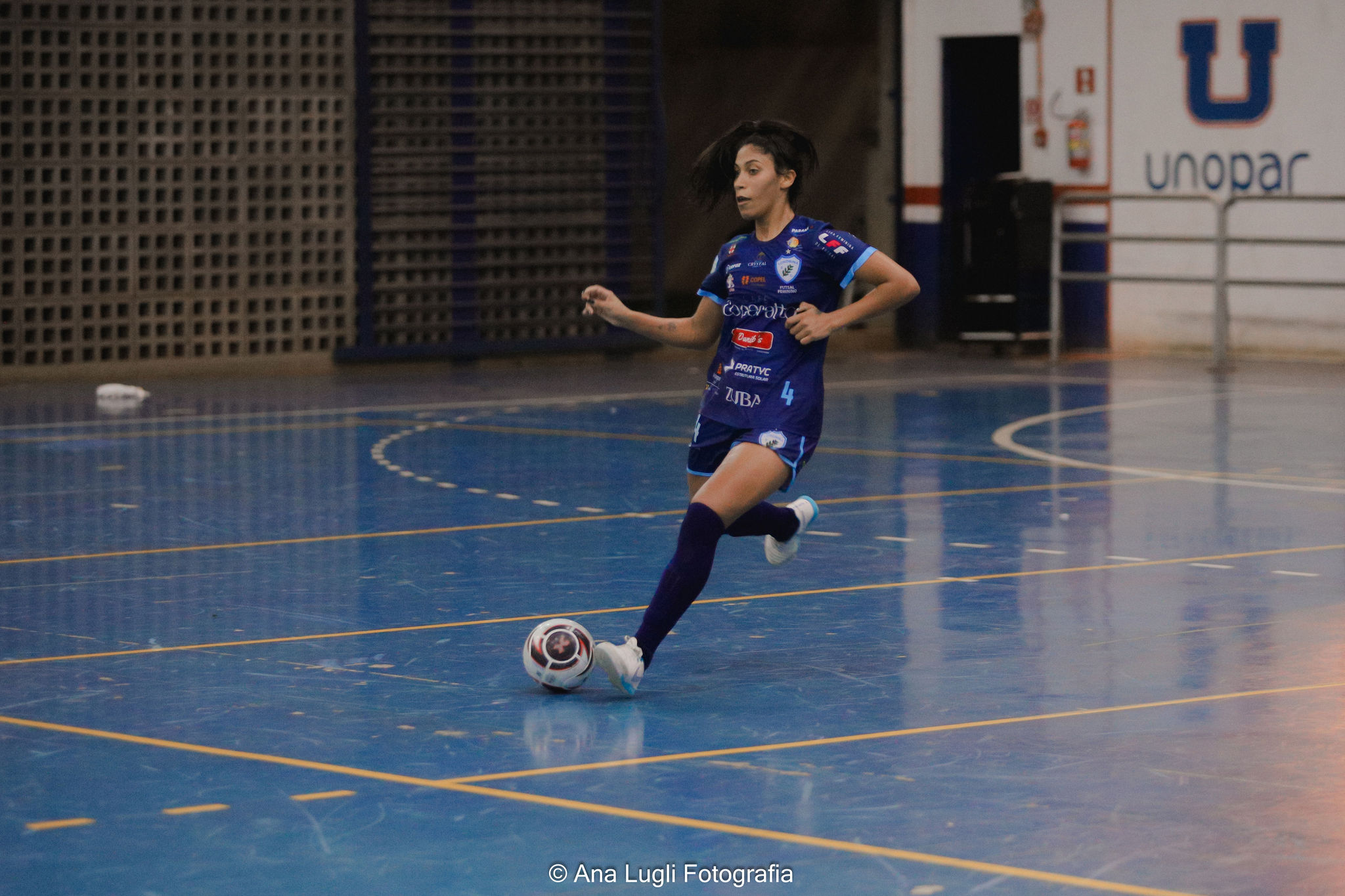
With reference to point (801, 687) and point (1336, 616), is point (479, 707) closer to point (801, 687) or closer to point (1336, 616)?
point (801, 687)

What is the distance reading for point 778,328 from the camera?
6.45 meters

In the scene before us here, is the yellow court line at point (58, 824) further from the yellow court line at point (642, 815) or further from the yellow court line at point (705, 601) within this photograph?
the yellow court line at point (705, 601)

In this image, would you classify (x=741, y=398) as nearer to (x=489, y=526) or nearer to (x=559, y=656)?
(x=559, y=656)

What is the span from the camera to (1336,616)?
7195 millimetres

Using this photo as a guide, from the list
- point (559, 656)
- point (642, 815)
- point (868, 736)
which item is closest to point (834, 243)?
point (559, 656)

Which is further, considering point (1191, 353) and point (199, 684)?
point (1191, 353)

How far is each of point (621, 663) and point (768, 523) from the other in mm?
1068

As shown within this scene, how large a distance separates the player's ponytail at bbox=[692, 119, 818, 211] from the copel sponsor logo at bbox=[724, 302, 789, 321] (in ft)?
1.26

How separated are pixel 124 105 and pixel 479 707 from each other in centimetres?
1244

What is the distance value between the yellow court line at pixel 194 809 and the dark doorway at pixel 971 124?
1599 centimetres

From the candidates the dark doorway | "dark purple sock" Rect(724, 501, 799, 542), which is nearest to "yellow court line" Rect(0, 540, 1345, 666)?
"dark purple sock" Rect(724, 501, 799, 542)

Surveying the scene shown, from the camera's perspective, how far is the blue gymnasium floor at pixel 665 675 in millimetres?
4484

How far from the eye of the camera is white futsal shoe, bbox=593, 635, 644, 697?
5934 millimetres

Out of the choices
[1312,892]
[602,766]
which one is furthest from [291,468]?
[1312,892]
